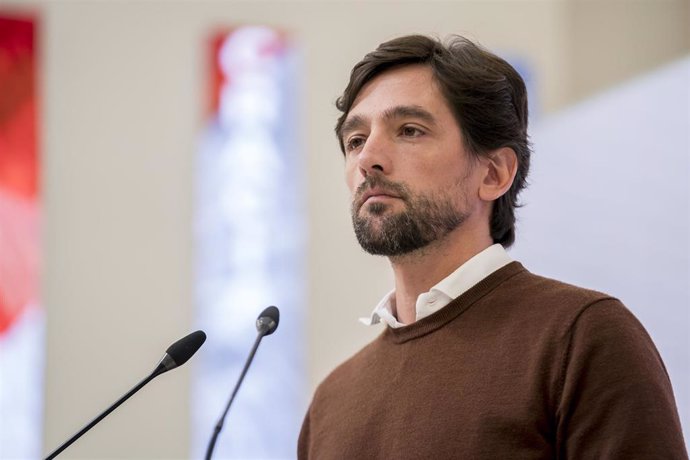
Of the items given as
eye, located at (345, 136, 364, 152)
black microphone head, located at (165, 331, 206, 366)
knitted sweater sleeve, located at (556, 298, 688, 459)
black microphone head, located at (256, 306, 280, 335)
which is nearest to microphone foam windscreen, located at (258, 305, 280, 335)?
black microphone head, located at (256, 306, 280, 335)

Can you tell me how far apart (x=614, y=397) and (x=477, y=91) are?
0.69m

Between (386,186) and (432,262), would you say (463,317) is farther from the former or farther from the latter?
(386,186)

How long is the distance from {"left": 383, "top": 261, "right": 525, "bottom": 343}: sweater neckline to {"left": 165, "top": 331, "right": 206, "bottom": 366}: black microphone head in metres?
0.40

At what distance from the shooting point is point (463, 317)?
1.57m

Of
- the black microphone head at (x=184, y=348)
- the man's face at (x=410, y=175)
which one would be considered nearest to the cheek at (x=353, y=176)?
the man's face at (x=410, y=175)

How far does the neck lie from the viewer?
1670mm

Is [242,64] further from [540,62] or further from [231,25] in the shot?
[540,62]

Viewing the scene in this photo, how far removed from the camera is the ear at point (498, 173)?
1.73m

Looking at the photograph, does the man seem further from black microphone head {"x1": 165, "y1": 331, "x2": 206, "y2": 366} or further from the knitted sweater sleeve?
black microphone head {"x1": 165, "y1": 331, "x2": 206, "y2": 366}

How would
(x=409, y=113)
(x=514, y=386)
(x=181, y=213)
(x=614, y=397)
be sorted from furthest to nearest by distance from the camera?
(x=181, y=213)
(x=409, y=113)
(x=514, y=386)
(x=614, y=397)

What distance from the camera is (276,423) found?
164 inches

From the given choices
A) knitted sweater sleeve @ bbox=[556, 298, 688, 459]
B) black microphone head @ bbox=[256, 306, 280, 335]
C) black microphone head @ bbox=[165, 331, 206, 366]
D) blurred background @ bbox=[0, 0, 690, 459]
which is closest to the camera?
knitted sweater sleeve @ bbox=[556, 298, 688, 459]

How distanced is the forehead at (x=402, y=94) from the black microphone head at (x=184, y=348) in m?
0.55

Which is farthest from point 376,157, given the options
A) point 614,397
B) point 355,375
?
point 614,397
